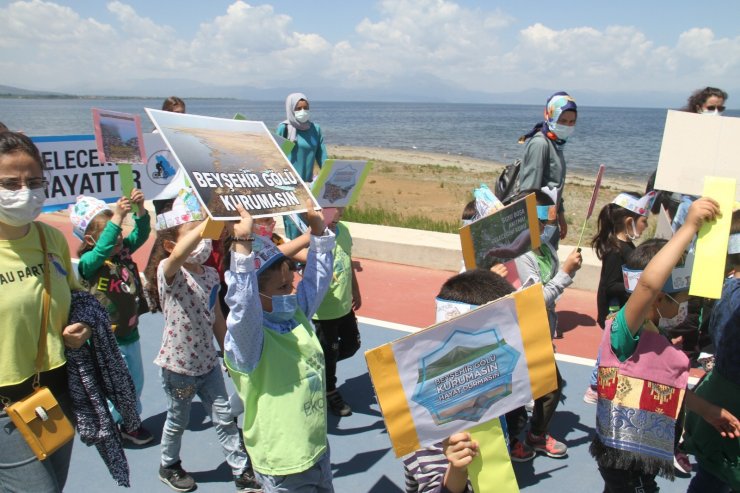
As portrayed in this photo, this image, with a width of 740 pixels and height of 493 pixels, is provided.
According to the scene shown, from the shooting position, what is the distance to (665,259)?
90.6 inches

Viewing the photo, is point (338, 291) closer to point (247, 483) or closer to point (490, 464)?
point (247, 483)

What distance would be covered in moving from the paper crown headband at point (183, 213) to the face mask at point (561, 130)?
11.5ft

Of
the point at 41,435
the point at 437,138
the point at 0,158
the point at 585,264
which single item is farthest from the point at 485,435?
the point at 437,138

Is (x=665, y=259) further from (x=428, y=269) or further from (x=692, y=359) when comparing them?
(x=428, y=269)

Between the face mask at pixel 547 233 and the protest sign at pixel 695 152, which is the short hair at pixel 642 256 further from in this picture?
the face mask at pixel 547 233

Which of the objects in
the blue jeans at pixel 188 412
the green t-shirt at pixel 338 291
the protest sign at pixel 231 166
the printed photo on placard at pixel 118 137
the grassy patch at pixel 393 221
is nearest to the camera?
the protest sign at pixel 231 166

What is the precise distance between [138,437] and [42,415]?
1897 millimetres

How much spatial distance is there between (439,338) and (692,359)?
322 centimetres

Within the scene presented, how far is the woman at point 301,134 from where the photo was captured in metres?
7.81

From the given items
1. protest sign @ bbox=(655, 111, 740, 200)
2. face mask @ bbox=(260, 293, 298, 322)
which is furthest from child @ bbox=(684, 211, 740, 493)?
face mask @ bbox=(260, 293, 298, 322)

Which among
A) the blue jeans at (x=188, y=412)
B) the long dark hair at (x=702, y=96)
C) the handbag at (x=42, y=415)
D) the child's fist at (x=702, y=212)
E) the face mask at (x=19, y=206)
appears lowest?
the blue jeans at (x=188, y=412)

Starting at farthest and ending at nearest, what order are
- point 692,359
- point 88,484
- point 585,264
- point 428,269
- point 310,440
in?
point 428,269 → point 585,264 → point 692,359 → point 88,484 → point 310,440

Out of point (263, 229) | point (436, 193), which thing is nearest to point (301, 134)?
point (263, 229)

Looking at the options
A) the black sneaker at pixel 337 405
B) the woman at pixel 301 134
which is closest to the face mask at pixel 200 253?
the black sneaker at pixel 337 405
